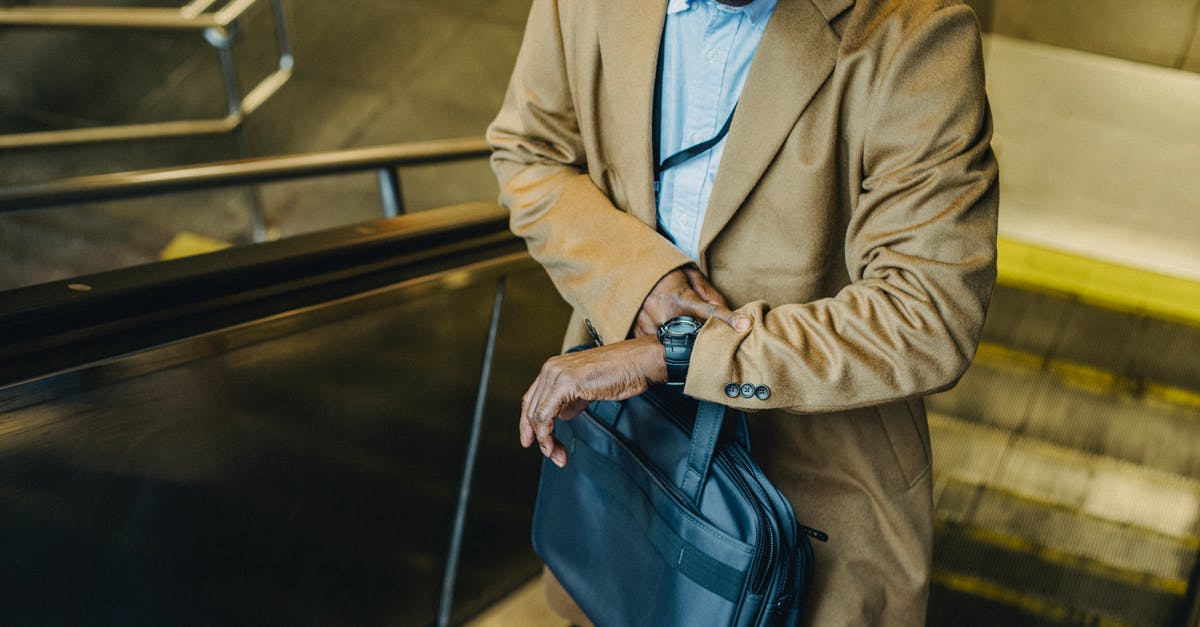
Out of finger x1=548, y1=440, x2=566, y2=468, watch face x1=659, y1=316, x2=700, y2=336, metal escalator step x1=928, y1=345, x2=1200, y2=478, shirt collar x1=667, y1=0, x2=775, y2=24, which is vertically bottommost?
metal escalator step x1=928, y1=345, x2=1200, y2=478

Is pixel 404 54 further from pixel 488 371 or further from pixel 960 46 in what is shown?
pixel 960 46

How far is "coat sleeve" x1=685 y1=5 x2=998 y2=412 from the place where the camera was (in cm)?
108

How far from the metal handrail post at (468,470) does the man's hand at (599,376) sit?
109cm

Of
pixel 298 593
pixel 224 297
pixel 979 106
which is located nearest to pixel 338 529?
pixel 298 593

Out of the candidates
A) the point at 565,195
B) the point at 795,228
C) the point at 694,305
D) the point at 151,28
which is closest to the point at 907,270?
the point at 795,228

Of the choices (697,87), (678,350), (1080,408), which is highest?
(697,87)

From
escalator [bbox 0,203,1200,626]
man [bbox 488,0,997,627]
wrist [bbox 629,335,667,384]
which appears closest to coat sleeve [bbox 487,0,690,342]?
man [bbox 488,0,997,627]

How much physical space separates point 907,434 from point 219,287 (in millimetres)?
1112

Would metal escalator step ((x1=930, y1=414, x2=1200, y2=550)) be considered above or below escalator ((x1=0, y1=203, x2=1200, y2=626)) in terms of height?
below

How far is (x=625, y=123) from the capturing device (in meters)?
1.34

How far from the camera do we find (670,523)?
120 centimetres

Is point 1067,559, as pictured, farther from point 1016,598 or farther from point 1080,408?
point 1080,408

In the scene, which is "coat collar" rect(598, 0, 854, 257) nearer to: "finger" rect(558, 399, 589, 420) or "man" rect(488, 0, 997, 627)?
"man" rect(488, 0, 997, 627)

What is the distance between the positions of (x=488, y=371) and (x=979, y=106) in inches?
59.1
